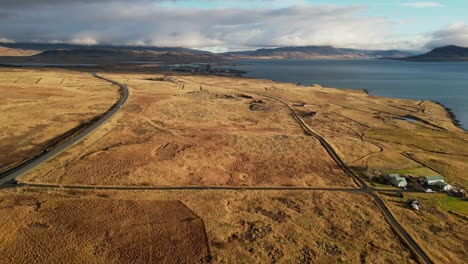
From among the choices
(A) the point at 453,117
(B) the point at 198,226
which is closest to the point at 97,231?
(B) the point at 198,226

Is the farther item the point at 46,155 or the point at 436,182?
the point at 46,155

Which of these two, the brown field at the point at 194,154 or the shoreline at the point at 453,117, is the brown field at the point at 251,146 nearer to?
→ the brown field at the point at 194,154

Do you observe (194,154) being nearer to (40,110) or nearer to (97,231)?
(97,231)

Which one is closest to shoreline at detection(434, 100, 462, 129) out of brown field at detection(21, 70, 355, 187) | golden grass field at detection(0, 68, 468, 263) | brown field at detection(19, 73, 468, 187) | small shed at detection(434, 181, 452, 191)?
brown field at detection(19, 73, 468, 187)

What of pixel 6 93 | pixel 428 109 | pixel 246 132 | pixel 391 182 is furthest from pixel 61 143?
pixel 428 109

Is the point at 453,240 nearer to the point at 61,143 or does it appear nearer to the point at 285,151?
the point at 285,151

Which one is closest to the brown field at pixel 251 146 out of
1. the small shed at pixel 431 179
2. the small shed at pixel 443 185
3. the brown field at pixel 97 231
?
the small shed at pixel 431 179

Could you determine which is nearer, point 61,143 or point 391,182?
point 391,182
